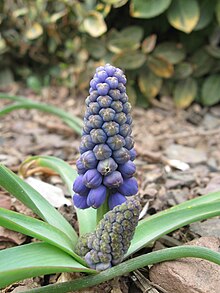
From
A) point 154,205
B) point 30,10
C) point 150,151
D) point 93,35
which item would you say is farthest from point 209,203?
point 30,10

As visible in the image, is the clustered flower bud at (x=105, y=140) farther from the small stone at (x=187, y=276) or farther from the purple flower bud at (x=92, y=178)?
the small stone at (x=187, y=276)

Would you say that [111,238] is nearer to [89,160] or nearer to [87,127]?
[89,160]

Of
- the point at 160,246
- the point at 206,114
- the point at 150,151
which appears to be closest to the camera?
the point at 160,246

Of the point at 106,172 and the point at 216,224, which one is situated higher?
the point at 106,172

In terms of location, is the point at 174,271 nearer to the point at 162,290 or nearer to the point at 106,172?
the point at 162,290

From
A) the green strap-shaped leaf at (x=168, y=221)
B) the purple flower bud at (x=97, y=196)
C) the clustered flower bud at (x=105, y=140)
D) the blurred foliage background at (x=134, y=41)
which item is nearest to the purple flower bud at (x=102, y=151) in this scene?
the clustered flower bud at (x=105, y=140)

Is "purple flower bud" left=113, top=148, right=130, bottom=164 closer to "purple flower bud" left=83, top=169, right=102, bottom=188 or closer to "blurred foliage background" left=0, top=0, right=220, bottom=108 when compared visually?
"purple flower bud" left=83, top=169, right=102, bottom=188

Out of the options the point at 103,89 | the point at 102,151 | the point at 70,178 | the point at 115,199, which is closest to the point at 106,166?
the point at 102,151

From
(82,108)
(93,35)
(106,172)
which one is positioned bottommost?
(82,108)
